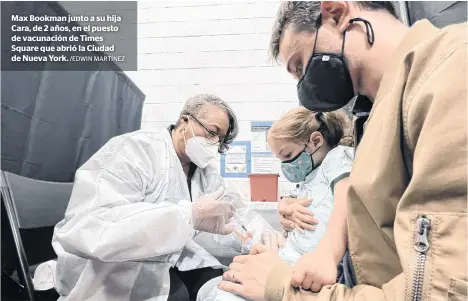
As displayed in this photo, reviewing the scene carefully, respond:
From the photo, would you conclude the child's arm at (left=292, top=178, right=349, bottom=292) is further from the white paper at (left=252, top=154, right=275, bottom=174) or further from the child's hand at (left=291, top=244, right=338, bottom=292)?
the white paper at (left=252, top=154, right=275, bottom=174)

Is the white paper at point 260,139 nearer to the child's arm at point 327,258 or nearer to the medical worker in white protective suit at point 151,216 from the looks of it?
the medical worker in white protective suit at point 151,216

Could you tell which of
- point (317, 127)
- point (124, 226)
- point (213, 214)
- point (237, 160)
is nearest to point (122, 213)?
point (124, 226)

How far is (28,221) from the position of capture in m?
0.99

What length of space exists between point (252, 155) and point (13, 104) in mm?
809

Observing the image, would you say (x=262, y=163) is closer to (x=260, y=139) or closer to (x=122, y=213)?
(x=260, y=139)

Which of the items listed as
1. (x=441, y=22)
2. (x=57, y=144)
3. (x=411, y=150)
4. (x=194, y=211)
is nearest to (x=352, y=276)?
(x=411, y=150)

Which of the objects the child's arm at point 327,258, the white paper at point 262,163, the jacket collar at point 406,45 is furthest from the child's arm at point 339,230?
the white paper at point 262,163

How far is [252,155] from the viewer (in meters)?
1.03

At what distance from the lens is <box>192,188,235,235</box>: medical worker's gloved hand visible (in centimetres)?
98

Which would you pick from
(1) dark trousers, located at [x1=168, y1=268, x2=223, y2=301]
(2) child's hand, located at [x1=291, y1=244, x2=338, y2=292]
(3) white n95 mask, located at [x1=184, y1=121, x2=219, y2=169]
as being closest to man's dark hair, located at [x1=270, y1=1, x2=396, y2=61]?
(2) child's hand, located at [x1=291, y1=244, x2=338, y2=292]

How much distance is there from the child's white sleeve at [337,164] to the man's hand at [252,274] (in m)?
0.27

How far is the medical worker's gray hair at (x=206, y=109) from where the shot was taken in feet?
3.50

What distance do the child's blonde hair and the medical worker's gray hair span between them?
17cm

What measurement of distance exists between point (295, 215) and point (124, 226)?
465 millimetres
